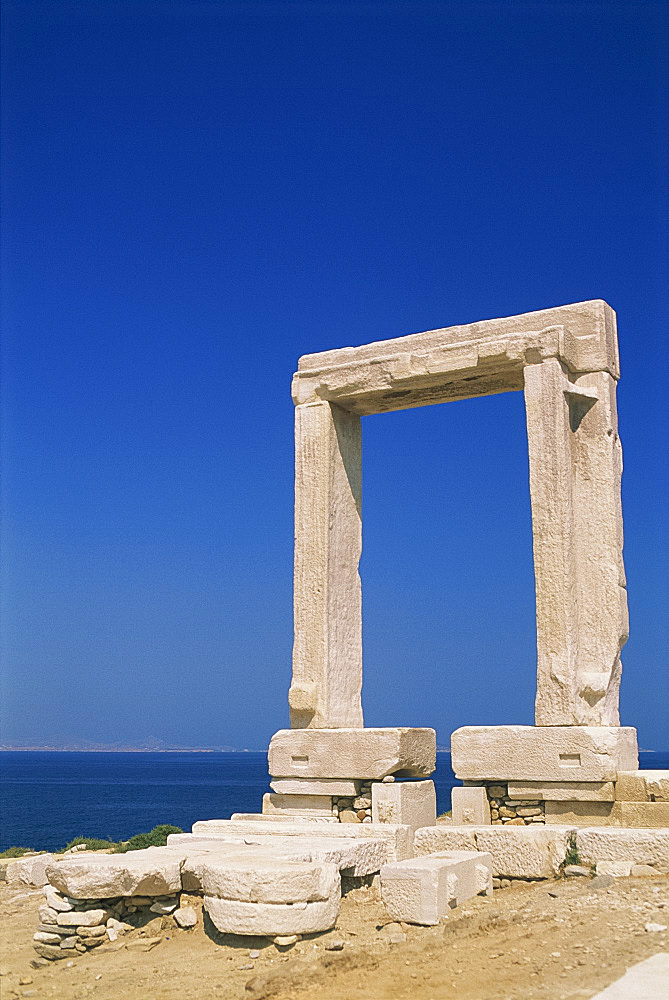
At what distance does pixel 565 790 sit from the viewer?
873 centimetres

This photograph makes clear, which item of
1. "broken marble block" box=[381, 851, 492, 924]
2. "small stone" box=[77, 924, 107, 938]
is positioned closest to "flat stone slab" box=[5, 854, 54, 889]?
"small stone" box=[77, 924, 107, 938]

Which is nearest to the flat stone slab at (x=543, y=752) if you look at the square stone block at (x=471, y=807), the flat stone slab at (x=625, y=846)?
the square stone block at (x=471, y=807)

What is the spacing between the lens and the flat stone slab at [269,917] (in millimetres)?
6652

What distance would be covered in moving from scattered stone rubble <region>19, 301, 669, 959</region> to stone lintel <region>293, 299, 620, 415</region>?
0.02 metres

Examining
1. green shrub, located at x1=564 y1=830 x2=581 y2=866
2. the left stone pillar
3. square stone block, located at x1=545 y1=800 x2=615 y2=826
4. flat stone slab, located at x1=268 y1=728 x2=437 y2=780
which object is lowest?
green shrub, located at x1=564 y1=830 x2=581 y2=866

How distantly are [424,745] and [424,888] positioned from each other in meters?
2.80

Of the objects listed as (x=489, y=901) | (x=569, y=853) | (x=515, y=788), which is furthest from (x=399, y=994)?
(x=515, y=788)

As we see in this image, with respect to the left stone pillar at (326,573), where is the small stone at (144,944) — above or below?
below

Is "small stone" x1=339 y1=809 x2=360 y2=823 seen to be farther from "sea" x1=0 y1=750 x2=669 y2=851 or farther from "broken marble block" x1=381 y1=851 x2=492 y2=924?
"sea" x1=0 y1=750 x2=669 y2=851

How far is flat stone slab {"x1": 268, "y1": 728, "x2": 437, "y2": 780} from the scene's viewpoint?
9.38m

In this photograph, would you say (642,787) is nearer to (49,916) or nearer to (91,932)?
(91,932)

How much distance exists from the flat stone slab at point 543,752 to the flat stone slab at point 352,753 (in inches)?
17.0

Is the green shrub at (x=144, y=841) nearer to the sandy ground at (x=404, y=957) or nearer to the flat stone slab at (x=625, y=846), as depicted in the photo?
the sandy ground at (x=404, y=957)

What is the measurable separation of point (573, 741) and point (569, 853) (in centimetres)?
113
